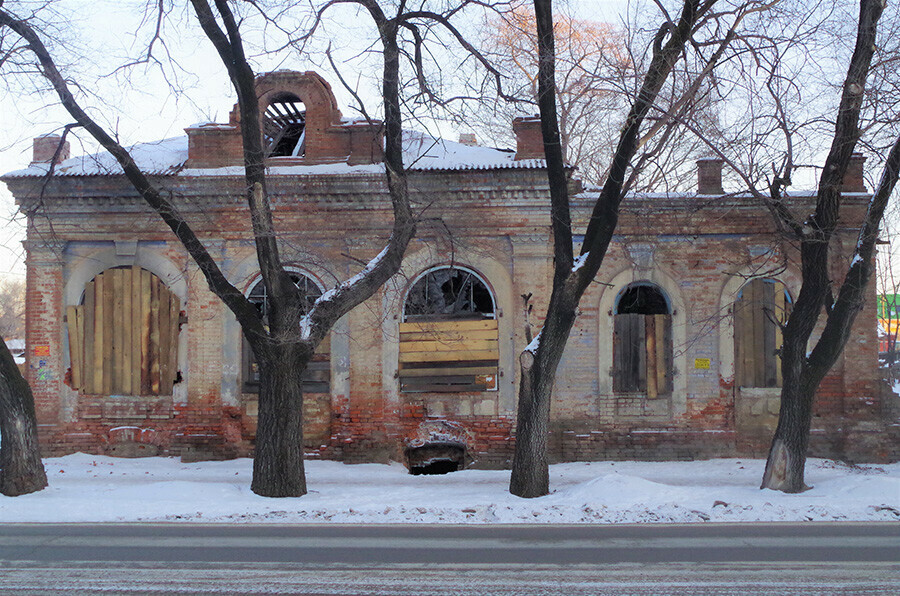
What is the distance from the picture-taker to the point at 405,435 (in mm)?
12977

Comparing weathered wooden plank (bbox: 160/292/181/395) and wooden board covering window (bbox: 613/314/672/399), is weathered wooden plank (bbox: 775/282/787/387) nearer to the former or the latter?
wooden board covering window (bbox: 613/314/672/399)

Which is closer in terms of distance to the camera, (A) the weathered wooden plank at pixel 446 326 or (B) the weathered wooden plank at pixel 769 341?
(A) the weathered wooden plank at pixel 446 326

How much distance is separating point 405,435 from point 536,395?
3.75m

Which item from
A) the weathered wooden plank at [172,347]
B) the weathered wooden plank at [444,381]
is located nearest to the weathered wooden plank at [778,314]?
the weathered wooden plank at [444,381]

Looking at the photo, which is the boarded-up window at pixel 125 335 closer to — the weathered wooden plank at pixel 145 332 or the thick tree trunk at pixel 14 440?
the weathered wooden plank at pixel 145 332

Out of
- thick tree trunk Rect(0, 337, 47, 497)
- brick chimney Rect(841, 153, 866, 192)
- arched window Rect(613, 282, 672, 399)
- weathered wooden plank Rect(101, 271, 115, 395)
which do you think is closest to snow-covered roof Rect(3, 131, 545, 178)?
weathered wooden plank Rect(101, 271, 115, 395)

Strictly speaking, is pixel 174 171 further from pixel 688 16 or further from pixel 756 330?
pixel 756 330

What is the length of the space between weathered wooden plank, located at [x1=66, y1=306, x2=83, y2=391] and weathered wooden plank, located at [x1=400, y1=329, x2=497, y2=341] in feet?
20.1

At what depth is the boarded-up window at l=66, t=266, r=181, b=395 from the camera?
13.3m

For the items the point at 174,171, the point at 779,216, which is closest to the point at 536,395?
the point at 779,216

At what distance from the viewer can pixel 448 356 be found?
42.9ft

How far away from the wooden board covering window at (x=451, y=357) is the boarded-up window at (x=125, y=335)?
4476 mm

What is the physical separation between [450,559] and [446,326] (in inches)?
254

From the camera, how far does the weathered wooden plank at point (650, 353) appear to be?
13.1 m
